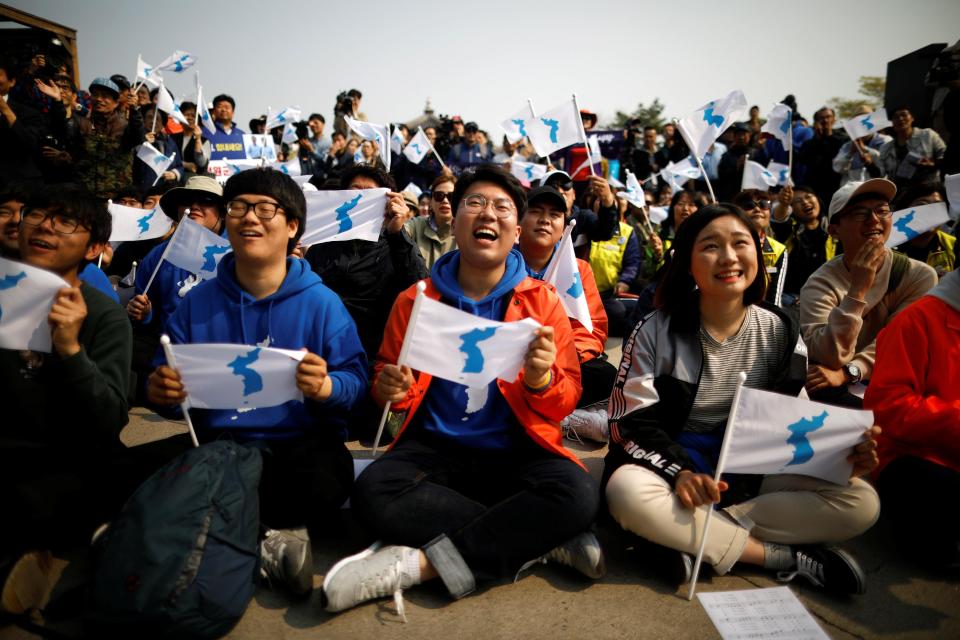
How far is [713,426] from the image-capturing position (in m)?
2.80

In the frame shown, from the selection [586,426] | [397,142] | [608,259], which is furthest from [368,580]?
[397,142]

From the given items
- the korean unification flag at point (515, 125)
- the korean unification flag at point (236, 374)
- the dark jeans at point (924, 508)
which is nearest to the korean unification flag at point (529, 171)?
the korean unification flag at point (515, 125)

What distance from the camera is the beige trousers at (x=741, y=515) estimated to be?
8.04ft

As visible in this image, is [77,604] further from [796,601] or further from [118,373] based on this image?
[796,601]

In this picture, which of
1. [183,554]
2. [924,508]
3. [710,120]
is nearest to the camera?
[183,554]

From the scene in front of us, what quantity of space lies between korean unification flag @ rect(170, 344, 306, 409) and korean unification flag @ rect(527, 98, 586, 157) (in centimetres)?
481

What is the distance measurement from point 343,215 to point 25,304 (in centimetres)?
234

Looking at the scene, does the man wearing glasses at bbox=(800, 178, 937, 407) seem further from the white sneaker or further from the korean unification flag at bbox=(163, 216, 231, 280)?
the korean unification flag at bbox=(163, 216, 231, 280)

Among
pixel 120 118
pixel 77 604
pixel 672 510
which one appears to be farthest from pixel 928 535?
pixel 120 118

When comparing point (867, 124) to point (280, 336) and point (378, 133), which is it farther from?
point (280, 336)

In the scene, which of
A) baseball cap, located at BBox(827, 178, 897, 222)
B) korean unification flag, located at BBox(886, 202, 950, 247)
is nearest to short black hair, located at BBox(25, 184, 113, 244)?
baseball cap, located at BBox(827, 178, 897, 222)

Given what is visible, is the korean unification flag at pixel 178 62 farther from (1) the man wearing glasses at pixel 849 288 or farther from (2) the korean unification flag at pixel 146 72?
(1) the man wearing glasses at pixel 849 288

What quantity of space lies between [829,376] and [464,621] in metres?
2.42

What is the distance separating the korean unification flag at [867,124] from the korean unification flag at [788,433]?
8015 mm
